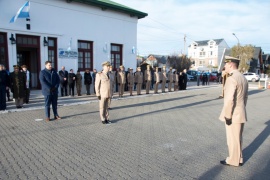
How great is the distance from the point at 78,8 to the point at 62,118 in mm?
10277

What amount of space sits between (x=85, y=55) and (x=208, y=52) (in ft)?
218

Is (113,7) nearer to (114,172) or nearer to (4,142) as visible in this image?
(4,142)

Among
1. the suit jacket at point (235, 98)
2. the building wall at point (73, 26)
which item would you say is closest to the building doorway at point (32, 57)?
the building wall at point (73, 26)

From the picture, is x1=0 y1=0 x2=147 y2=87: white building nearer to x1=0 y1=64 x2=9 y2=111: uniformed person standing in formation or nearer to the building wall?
the building wall

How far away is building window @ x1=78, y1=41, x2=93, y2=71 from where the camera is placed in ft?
54.3

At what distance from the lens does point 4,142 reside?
5.55 m

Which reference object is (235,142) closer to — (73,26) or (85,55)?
(73,26)

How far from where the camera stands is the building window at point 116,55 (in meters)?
18.7

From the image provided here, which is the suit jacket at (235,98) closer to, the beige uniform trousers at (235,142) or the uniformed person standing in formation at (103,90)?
the beige uniform trousers at (235,142)

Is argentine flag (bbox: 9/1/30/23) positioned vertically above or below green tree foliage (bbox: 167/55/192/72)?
above

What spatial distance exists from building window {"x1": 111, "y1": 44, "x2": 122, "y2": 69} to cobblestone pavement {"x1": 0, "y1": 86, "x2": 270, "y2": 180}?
1041cm

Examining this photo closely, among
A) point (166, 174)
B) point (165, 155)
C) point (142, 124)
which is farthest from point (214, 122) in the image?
point (166, 174)

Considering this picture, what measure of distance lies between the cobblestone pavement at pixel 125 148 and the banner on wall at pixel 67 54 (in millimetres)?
7111

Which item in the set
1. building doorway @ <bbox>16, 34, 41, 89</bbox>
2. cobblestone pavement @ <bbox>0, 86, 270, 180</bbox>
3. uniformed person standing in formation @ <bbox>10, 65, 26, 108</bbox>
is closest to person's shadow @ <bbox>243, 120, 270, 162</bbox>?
cobblestone pavement @ <bbox>0, 86, 270, 180</bbox>
